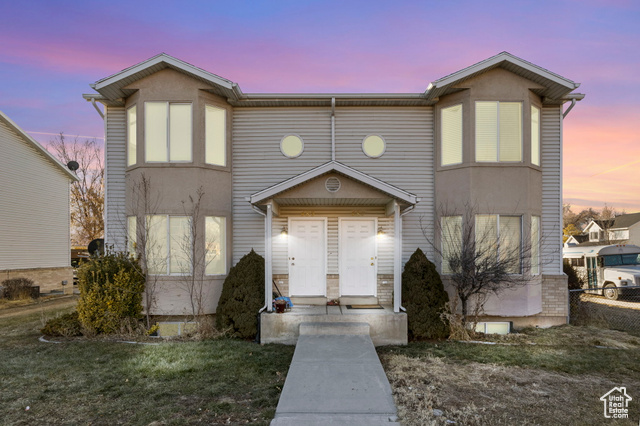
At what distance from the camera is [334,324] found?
784 centimetres

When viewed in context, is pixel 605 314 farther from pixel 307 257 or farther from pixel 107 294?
pixel 107 294

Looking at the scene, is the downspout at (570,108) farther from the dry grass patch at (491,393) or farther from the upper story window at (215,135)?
the upper story window at (215,135)

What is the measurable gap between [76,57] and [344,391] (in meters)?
14.2

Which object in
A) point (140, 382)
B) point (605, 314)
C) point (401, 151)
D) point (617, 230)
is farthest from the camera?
point (617, 230)

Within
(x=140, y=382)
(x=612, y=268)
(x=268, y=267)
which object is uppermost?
(x=268, y=267)

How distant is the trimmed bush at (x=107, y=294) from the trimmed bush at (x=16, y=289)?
9.51 meters

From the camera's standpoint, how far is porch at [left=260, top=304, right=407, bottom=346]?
7.81m

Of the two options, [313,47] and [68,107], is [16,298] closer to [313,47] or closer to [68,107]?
[68,107]

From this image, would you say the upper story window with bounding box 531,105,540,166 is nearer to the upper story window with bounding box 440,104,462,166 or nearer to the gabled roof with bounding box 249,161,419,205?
the upper story window with bounding box 440,104,462,166

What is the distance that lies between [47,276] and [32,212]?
3186 millimetres

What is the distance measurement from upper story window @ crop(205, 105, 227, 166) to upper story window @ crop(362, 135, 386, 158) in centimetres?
393

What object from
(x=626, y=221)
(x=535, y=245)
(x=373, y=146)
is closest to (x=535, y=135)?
(x=535, y=245)

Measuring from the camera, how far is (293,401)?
4637 mm

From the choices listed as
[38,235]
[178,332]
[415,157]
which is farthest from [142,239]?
[38,235]
